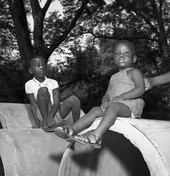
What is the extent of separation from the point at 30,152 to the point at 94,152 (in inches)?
29.8

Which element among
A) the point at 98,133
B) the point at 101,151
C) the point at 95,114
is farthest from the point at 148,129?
the point at 101,151

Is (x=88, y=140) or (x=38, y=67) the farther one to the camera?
(x=38, y=67)

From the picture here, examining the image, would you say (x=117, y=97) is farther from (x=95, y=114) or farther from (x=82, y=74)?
(x=82, y=74)

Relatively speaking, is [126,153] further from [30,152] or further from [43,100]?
A: [43,100]

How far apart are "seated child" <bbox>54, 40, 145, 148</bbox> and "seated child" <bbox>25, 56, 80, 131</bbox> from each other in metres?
1.31

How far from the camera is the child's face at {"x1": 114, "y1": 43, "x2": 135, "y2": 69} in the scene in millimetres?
4441

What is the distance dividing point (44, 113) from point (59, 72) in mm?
10496

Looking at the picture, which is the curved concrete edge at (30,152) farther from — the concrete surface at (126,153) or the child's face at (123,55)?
the child's face at (123,55)

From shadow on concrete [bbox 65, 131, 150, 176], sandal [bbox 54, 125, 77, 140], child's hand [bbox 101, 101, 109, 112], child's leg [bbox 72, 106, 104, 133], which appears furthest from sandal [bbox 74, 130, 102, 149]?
child's hand [bbox 101, 101, 109, 112]

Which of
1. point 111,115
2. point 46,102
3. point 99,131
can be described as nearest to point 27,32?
point 46,102

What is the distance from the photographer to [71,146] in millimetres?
3832

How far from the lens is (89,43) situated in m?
16.7

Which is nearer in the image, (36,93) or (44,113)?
(44,113)

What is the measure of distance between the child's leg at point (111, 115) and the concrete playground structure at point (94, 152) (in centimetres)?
6
